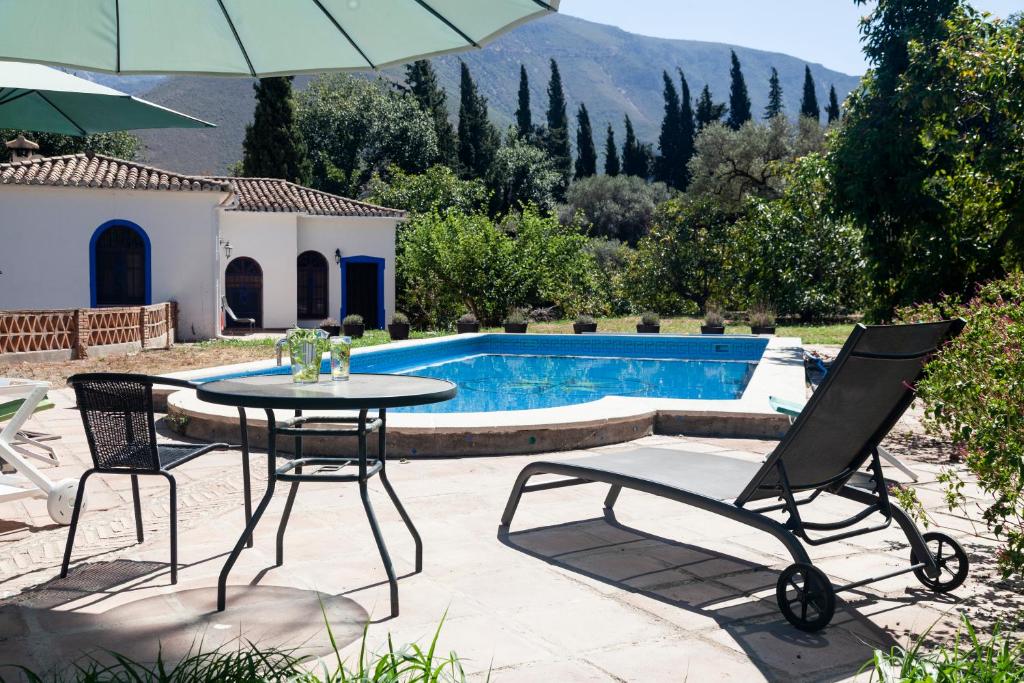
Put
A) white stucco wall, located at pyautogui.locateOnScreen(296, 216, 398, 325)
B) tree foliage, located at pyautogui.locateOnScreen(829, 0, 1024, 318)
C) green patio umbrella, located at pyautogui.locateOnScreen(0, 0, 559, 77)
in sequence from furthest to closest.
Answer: white stucco wall, located at pyautogui.locateOnScreen(296, 216, 398, 325)
tree foliage, located at pyautogui.locateOnScreen(829, 0, 1024, 318)
green patio umbrella, located at pyautogui.locateOnScreen(0, 0, 559, 77)

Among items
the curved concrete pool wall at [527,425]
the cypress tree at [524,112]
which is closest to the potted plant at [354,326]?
the curved concrete pool wall at [527,425]

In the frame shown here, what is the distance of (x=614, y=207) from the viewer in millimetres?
40438

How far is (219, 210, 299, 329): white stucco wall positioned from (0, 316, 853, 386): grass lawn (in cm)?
326

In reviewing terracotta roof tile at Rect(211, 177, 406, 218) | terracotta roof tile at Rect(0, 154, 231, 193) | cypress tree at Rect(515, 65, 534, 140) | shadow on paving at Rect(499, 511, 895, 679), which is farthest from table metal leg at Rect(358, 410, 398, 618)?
cypress tree at Rect(515, 65, 534, 140)

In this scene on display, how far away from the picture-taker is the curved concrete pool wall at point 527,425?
629 cm

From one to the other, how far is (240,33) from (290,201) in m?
20.4

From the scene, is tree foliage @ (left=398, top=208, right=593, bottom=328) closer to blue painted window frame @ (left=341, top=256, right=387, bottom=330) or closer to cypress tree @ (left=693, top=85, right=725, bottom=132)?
blue painted window frame @ (left=341, top=256, right=387, bottom=330)

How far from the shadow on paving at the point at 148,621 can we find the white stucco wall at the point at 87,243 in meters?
16.8

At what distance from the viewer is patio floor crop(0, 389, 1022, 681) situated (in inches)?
113

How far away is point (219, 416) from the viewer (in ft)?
22.4

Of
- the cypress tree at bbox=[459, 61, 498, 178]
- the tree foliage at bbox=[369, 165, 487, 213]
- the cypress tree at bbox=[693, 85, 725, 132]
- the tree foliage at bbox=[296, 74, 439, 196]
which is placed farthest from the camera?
the cypress tree at bbox=[693, 85, 725, 132]

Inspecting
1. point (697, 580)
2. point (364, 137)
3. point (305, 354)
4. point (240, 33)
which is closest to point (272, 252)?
point (364, 137)

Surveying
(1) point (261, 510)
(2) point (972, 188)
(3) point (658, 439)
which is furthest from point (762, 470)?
(2) point (972, 188)

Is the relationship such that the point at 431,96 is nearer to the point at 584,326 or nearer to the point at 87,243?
the point at 87,243
